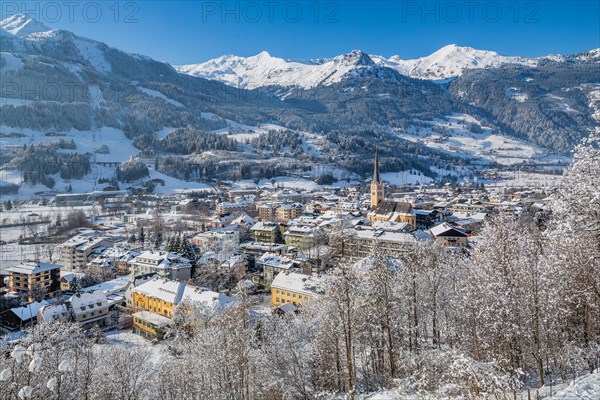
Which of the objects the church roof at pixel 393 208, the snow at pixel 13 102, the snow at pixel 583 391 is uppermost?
the snow at pixel 13 102

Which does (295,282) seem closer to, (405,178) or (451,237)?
(451,237)

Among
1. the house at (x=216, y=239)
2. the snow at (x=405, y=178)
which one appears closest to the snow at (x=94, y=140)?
the snow at (x=405, y=178)

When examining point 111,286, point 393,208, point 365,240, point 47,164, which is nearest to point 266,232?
point 365,240

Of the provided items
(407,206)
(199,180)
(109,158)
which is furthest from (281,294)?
(109,158)

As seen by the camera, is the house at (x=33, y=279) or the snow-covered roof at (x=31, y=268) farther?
the snow-covered roof at (x=31, y=268)

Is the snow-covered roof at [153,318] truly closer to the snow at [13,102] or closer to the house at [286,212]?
the house at [286,212]

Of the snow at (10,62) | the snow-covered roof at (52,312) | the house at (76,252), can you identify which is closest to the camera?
the snow-covered roof at (52,312)
